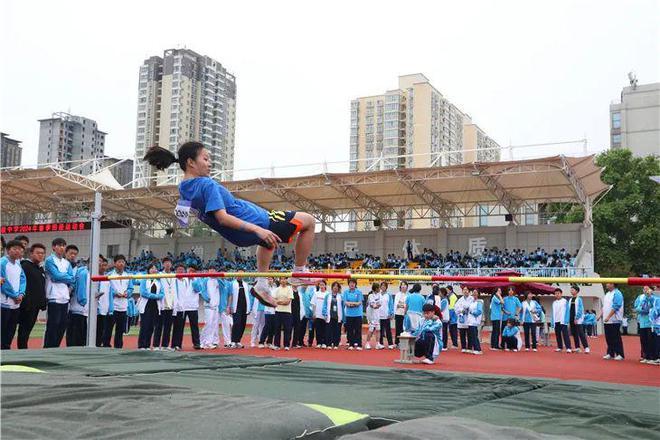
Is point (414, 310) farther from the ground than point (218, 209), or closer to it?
closer to it

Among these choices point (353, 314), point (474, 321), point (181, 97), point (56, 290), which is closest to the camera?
point (56, 290)

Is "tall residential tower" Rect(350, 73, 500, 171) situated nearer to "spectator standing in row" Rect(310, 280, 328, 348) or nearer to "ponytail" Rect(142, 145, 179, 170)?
"spectator standing in row" Rect(310, 280, 328, 348)

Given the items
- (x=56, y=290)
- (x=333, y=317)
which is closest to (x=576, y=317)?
(x=333, y=317)

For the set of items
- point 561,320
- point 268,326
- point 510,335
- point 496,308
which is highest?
point 496,308

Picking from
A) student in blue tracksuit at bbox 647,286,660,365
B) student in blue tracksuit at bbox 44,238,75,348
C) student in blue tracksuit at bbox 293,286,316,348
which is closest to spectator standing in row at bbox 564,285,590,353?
student in blue tracksuit at bbox 647,286,660,365

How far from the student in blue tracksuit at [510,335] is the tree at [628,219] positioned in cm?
1933

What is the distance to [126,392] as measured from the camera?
298 cm

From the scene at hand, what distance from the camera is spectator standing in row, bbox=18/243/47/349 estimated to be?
7430mm

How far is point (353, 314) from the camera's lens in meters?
12.6

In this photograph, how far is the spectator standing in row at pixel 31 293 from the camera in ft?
24.4

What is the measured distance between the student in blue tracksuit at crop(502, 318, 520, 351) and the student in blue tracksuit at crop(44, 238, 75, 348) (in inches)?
349

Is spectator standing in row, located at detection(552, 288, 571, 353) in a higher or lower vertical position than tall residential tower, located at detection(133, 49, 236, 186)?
lower

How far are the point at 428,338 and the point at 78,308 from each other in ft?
17.4

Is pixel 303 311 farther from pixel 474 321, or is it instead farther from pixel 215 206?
pixel 215 206
